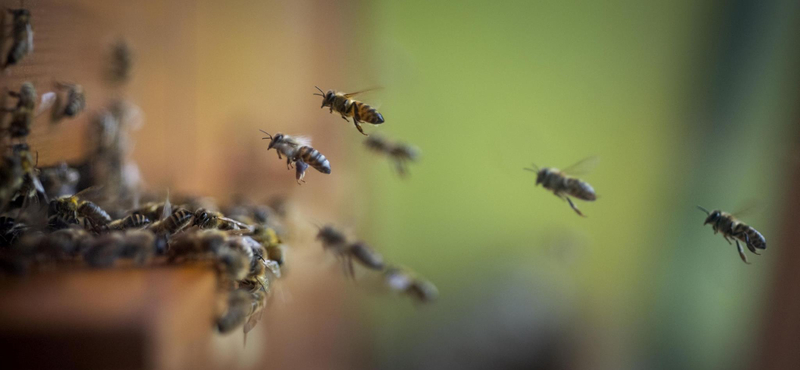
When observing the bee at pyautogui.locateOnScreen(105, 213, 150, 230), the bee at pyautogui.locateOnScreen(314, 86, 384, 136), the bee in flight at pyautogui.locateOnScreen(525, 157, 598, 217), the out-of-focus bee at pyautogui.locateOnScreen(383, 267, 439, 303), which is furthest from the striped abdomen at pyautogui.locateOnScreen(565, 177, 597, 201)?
the bee at pyautogui.locateOnScreen(105, 213, 150, 230)

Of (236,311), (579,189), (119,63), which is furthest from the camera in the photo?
(119,63)

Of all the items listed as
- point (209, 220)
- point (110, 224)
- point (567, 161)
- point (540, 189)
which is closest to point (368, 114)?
point (209, 220)

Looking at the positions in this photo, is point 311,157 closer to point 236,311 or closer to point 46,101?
point 236,311

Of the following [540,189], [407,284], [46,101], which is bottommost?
[46,101]

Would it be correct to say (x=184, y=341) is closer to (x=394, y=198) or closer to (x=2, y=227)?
(x=2, y=227)

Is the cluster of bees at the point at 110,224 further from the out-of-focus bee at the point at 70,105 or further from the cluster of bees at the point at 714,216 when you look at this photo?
the cluster of bees at the point at 714,216

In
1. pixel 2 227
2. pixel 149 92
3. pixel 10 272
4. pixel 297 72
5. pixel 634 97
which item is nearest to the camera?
pixel 10 272

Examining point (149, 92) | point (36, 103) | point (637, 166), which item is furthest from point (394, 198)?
point (36, 103)
